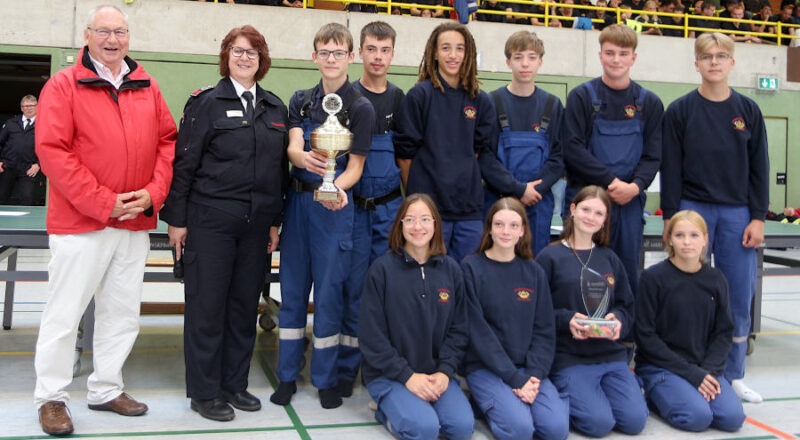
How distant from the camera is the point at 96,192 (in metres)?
3.15

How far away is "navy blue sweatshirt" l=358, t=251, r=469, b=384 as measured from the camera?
3422 millimetres

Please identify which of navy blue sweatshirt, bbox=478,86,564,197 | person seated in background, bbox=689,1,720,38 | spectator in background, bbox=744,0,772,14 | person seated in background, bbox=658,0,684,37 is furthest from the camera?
spectator in background, bbox=744,0,772,14

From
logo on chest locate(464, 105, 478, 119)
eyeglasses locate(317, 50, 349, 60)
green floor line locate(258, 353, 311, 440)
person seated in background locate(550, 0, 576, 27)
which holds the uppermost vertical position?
person seated in background locate(550, 0, 576, 27)

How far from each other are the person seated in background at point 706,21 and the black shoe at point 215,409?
46.2 feet

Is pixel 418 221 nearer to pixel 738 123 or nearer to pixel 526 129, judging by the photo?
pixel 526 129

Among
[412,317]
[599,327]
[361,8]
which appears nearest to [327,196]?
[412,317]

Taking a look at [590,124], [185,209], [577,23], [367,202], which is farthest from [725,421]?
[577,23]

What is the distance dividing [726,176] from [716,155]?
14 cm

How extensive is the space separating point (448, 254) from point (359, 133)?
2.97 ft

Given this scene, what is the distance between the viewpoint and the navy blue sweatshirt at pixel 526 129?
13.1 feet

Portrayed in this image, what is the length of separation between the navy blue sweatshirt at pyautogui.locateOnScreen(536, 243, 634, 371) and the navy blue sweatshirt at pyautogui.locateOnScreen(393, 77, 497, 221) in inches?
20.8

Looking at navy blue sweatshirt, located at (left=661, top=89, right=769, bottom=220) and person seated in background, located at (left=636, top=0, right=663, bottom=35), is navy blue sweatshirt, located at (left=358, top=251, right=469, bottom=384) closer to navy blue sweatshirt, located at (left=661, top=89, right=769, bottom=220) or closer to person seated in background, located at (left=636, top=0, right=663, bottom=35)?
navy blue sweatshirt, located at (left=661, top=89, right=769, bottom=220)

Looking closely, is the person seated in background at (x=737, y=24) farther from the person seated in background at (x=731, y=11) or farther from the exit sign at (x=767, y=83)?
the exit sign at (x=767, y=83)

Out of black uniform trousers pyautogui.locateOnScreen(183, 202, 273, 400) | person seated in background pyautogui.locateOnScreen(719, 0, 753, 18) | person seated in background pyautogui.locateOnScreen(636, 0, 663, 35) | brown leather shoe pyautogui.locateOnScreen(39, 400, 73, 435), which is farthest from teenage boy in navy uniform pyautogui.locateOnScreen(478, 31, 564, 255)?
person seated in background pyautogui.locateOnScreen(719, 0, 753, 18)
